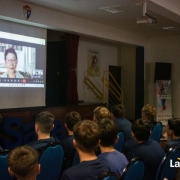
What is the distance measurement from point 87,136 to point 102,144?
17.6 inches

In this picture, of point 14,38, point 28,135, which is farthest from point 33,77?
point 28,135

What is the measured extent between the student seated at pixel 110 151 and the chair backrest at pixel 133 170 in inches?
5.5

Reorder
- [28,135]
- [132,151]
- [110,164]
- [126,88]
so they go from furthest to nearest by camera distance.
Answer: [126,88], [28,135], [132,151], [110,164]

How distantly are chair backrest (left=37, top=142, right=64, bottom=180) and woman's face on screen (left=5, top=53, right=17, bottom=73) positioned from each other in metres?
3.03

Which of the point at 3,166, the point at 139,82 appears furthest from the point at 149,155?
the point at 139,82

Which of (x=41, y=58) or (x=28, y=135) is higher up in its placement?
(x=41, y=58)

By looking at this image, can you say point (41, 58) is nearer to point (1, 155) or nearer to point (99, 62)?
point (99, 62)

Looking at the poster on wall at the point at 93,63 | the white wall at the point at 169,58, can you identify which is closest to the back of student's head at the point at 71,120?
the poster on wall at the point at 93,63

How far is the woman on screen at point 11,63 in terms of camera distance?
17.7 ft

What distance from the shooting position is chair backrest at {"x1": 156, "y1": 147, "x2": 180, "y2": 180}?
2562mm

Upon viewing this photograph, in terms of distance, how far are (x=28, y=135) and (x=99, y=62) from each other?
4.28 meters

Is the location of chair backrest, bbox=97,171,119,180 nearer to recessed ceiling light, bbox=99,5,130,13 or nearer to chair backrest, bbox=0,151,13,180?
chair backrest, bbox=0,151,13,180

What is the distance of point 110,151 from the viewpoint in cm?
237

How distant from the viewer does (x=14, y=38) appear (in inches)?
217
